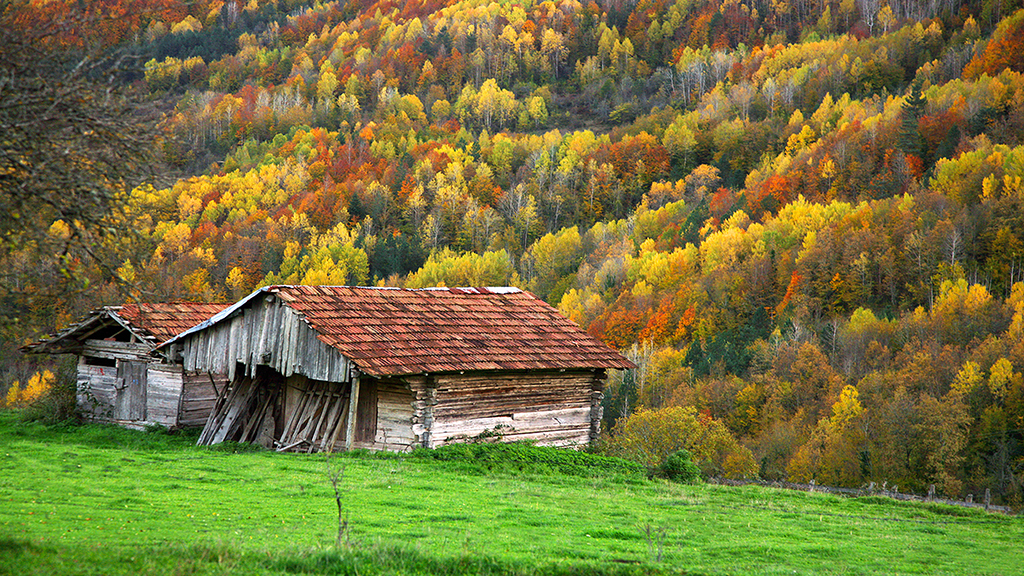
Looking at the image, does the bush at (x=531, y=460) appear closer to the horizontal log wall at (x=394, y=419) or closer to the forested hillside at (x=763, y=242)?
the horizontal log wall at (x=394, y=419)

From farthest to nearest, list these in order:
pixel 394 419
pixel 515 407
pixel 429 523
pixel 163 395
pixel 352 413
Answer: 1. pixel 163 395
2. pixel 515 407
3. pixel 394 419
4. pixel 352 413
5. pixel 429 523

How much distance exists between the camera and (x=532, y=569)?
1027 cm

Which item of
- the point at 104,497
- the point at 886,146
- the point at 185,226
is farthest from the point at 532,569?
the point at 886,146

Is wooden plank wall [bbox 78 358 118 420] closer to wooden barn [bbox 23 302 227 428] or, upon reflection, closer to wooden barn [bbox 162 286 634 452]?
wooden barn [bbox 23 302 227 428]

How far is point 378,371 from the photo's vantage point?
20.2m

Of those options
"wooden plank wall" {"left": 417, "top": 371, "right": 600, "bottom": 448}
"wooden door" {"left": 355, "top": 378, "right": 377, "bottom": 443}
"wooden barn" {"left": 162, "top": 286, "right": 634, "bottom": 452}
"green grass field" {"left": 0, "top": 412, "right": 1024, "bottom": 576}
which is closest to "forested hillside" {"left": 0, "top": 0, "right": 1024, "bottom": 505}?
"wooden barn" {"left": 162, "top": 286, "right": 634, "bottom": 452}

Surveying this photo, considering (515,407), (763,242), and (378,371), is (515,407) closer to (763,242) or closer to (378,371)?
(378,371)

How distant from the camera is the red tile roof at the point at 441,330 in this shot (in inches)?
842

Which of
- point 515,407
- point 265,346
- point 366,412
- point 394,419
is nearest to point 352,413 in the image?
point 394,419

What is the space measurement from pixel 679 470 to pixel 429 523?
10.8 m

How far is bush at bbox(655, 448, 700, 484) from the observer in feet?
72.9

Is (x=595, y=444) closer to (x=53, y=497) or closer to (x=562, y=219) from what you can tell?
(x=53, y=497)

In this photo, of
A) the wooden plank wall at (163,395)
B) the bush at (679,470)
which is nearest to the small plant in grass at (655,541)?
the bush at (679,470)

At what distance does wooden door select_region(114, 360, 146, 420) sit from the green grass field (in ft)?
19.5
